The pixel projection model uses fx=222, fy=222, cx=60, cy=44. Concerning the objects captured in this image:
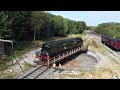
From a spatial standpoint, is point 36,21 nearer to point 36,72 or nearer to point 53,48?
point 53,48

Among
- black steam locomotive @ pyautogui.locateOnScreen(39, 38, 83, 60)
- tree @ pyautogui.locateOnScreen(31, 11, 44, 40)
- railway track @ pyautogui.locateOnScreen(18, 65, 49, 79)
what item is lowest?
railway track @ pyautogui.locateOnScreen(18, 65, 49, 79)

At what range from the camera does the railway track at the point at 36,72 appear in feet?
57.2

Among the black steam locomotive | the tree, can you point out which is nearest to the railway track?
the black steam locomotive

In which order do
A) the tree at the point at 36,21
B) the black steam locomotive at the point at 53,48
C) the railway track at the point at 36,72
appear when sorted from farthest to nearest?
the tree at the point at 36,21
the black steam locomotive at the point at 53,48
the railway track at the point at 36,72

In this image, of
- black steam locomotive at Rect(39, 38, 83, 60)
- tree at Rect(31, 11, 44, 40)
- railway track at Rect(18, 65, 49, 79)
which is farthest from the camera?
tree at Rect(31, 11, 44, 40)

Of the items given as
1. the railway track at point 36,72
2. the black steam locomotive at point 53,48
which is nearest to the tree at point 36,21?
the black steam locomotive at point 53,48

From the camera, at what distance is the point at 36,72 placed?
1895cm

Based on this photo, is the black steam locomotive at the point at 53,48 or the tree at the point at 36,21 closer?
the black steam locomotive at the point at 53,48

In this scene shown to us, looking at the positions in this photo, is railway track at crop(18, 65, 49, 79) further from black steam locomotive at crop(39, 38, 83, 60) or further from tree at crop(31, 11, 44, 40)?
tree at crop(31, 11, 44, 40)

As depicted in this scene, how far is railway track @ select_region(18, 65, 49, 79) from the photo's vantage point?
17.4 meters

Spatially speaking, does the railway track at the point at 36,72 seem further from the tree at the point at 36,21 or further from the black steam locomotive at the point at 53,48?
the tree at the point at 36,21
